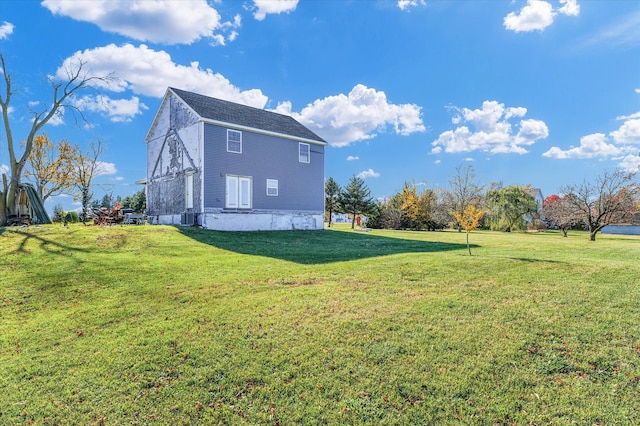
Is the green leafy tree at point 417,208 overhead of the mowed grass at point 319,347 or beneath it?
overhead

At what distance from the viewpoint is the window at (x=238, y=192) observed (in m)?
18.2

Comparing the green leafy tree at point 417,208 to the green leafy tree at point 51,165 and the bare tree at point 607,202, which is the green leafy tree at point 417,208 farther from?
the green leafy tree at point 51,165

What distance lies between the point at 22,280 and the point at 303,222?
15.0 meters

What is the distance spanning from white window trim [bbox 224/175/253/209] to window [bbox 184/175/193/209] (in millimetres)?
1885

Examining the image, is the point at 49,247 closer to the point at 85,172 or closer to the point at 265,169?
the point at 265,169

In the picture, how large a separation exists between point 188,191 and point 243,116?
539 centimetres

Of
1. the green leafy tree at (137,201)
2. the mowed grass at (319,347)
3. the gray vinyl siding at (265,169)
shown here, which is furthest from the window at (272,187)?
the green leafy tree at (137,201)

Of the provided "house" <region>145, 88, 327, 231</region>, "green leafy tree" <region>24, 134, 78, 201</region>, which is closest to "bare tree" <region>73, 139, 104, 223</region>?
"green leafy tree" <region>24, 134, 78, 201</region>

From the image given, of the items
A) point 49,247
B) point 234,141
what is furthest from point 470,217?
point 49,247

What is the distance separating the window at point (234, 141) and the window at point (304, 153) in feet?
13.6

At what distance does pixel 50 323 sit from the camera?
549cm

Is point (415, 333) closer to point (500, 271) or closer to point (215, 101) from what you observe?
point (500, 271)

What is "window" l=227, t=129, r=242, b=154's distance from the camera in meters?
18.4

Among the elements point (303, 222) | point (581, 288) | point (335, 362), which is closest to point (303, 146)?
point (303, 222)
